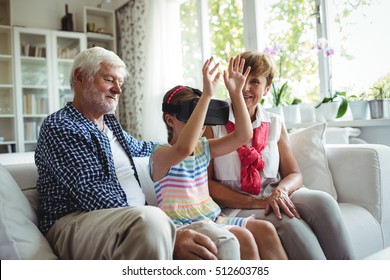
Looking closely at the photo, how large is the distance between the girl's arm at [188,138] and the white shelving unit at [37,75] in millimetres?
3320

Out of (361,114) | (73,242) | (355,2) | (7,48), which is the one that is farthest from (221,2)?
(73,242)

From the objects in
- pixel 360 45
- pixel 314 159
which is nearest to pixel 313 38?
pixel 360 45

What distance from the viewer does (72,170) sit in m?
1.10

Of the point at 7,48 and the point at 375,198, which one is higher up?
the point at 7,48

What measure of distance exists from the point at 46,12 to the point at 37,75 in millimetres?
832

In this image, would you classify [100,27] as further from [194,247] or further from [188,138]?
[194,247]

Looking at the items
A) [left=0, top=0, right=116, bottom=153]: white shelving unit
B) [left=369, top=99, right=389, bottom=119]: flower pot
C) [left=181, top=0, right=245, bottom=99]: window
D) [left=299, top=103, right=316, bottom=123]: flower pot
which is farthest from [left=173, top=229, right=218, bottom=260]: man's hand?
[left=0, top=0, right=116, bottom=153]: white shelving unit

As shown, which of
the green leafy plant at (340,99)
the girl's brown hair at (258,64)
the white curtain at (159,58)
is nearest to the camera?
the girl's brown hair at (258,64)

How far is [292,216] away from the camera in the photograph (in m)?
1.24

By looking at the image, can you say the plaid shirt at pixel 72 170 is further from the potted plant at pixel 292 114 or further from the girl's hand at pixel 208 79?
the potted plant at pixel 292 114

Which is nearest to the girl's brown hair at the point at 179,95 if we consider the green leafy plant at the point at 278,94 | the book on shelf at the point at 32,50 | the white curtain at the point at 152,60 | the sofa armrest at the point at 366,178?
the sofa armrest at the point at 366,178

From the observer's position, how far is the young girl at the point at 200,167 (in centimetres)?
114
